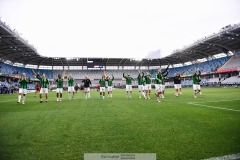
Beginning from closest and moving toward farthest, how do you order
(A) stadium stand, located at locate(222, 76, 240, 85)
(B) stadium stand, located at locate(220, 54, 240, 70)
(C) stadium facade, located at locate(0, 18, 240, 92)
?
1. (C) stadium facade, located at locate(0, 18, 240, 92)
2. (A) stadium stand, located at locate(222, 76, 240, 85)
3. (B) stadium stand, located at locate(220, 54, 240, 70)

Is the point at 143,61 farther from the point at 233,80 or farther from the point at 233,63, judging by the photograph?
the point at 233,80

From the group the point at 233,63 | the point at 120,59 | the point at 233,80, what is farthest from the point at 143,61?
the point at 233,80

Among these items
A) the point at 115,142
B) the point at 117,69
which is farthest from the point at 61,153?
the point at 117,69

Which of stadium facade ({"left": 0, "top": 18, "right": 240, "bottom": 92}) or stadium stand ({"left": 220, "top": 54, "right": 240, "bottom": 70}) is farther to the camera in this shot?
stadium stand ({"left": 220, "top": 54, "right": 240, "bottom": 70})

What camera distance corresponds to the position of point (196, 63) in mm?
69188

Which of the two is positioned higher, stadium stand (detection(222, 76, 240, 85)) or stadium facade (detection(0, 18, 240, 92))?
stadium facade (detection(0, 18, 240, 92))

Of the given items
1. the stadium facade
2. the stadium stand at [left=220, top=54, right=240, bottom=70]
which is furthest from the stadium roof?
the stadium stand at [left=220, top=54, right=240, bottom=70]

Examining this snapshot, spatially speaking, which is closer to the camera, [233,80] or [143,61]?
[233,80]

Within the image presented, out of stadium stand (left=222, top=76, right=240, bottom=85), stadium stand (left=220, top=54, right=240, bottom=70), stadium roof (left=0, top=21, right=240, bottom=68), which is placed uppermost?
stadium roof (left=0, top=21, right=240, bottom=68)

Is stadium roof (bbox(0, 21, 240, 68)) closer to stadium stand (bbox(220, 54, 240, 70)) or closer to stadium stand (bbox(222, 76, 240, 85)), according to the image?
stadium stand (bbox(220, 54, 240, 70))

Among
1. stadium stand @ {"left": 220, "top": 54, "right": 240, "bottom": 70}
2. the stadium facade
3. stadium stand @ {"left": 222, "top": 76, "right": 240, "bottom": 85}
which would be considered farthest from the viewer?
stadium stand @ {"left": 220, "top": 54, "right": 240, "bottom": 70}

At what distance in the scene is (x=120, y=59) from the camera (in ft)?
235

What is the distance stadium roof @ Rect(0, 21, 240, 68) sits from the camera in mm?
39919

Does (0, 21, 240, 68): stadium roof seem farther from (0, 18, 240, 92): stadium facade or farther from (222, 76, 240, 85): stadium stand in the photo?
(222, 76, 240, 85): stadium stand
